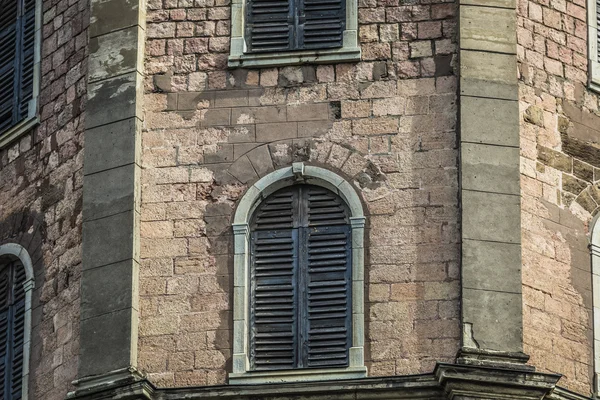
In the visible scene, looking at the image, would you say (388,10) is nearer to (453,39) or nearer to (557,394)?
(453,39)

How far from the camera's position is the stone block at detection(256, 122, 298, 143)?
28.8m

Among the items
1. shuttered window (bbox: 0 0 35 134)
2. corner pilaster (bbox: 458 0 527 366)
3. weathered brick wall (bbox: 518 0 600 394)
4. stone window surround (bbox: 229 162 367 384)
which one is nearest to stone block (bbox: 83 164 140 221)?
stone window surround (bbox: 229 162 367 384)

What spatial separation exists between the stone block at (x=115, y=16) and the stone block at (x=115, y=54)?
8 centimetres

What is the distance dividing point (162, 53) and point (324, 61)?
1.84 meters

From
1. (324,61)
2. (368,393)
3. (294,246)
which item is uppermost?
(324,61)

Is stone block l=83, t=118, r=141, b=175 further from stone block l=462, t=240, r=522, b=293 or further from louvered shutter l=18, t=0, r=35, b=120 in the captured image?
stone block l=462, t=240, r=522, b=293

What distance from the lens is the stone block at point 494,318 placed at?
89.7ft

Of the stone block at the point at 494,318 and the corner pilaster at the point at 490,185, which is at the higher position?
the corner pilaster at the point at 490,185

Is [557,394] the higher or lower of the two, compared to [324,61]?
lower

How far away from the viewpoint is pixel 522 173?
28.5m

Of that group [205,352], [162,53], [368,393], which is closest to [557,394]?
[368,393]

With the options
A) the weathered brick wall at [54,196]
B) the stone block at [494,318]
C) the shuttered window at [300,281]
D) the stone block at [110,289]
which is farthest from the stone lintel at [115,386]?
the stone block at [494,318]

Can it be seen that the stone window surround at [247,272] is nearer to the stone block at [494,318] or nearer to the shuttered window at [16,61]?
the stone block at [494,318]

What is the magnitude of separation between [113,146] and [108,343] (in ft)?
7.72
